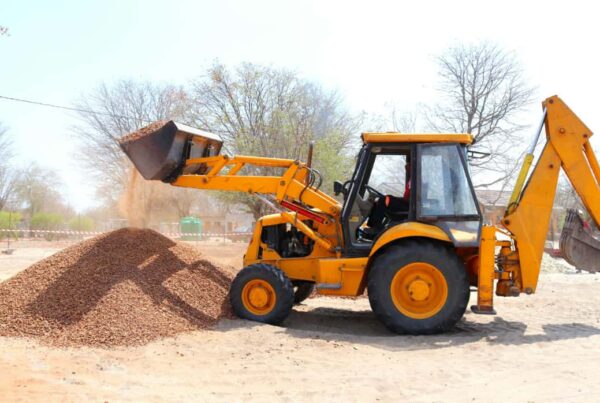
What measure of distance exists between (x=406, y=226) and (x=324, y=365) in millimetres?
2370

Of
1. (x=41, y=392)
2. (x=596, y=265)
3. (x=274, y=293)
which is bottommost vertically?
(x=41, y=392)

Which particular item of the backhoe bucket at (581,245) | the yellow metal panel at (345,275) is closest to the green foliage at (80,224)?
the yellow metal panel at (345,275)

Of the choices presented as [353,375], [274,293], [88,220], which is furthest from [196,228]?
[353,375]

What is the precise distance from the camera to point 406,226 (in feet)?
24.8

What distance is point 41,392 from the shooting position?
4.87m

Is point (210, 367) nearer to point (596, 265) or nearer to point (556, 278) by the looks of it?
point (596, 265)

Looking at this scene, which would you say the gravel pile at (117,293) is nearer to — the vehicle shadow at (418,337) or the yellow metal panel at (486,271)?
the vehicle shadow at (418,337)

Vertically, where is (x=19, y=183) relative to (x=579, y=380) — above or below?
above

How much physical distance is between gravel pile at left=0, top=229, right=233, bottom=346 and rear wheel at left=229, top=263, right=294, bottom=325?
315 millimetres

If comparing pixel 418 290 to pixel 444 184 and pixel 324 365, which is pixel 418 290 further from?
pixel 324 365

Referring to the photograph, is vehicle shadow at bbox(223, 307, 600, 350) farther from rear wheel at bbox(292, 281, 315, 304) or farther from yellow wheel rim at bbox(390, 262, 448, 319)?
rear wheel at bbox(292, 281, 315, 304)

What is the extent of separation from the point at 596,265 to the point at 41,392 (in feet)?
23.6

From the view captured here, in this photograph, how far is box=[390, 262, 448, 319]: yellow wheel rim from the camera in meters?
7.48

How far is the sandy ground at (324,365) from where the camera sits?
5031 mm
